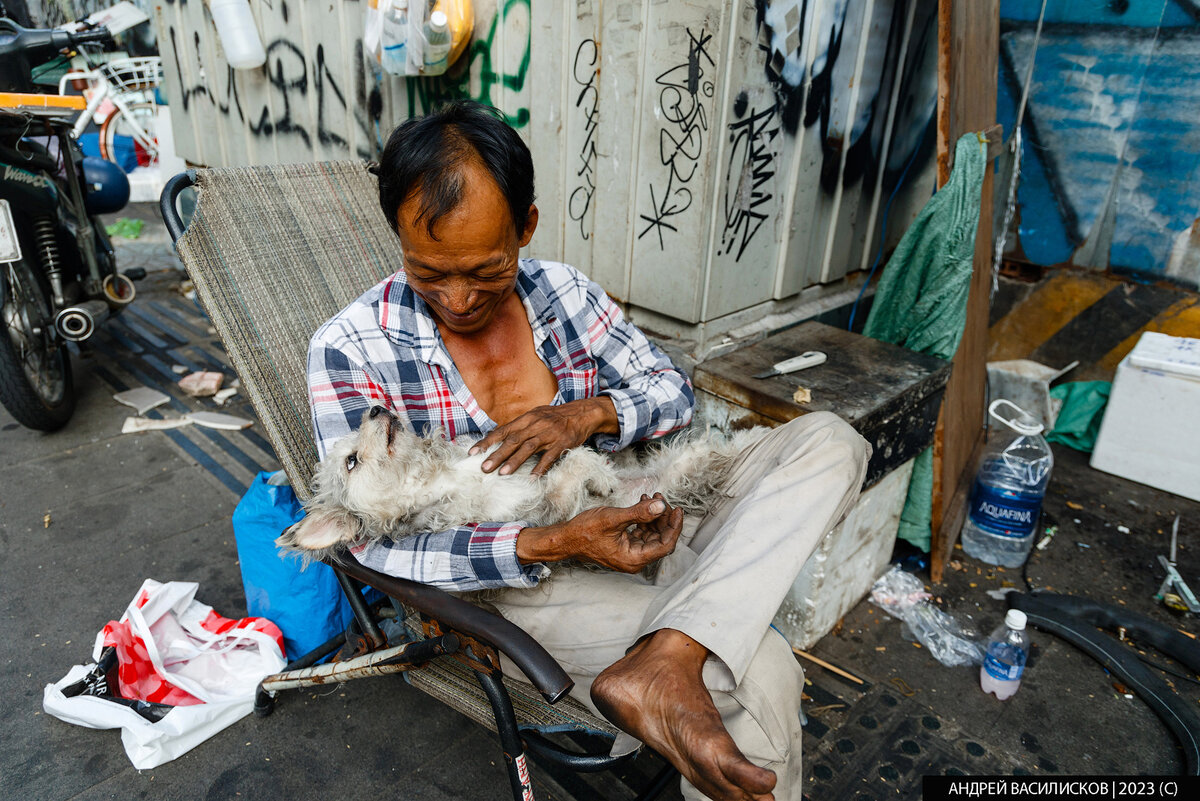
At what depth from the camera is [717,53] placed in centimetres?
244

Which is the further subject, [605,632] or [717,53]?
[717,53]

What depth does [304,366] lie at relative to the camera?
Answer: 7.14ft

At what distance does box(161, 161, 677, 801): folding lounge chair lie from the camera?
1528 millimetres

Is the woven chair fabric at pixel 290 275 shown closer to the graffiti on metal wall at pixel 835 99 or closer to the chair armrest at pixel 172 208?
the chair armrest at pixel 172 208

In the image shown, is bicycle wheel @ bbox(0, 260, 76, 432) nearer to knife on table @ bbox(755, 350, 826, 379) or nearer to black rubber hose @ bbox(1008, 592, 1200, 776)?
knife on table @ bbox(755, 350, 826, 379)

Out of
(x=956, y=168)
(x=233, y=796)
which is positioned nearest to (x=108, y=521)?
(x=233, y=796)

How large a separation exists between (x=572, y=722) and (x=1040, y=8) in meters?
4.35

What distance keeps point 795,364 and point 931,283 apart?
2.18 ft

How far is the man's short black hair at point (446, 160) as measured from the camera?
159 cm

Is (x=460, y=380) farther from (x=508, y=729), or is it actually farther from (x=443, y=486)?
(x=508, y=729)

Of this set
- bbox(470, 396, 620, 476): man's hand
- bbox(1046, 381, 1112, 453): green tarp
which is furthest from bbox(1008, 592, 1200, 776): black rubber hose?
bbox(470, 396, 620, 476): man's hand

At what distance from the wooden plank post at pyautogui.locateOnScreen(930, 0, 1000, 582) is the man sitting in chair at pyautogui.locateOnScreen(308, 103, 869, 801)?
1.36 metres

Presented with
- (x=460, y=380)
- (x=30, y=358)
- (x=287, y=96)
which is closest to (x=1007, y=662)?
(x=460, y=380)

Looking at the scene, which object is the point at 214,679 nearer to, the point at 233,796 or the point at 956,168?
the point at 233,796
